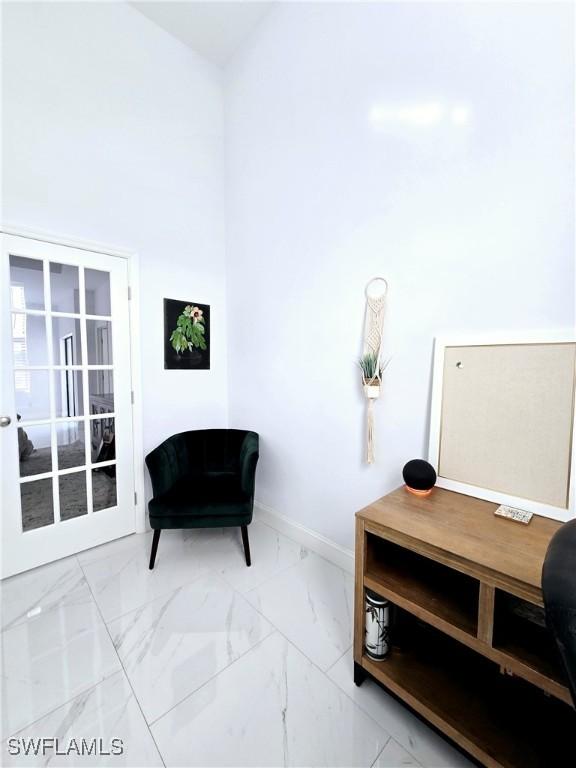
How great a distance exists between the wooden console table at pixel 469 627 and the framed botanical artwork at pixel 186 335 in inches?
76.1

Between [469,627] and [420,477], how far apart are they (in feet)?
1.68

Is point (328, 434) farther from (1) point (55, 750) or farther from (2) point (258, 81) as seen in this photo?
(2) point (258, 81)

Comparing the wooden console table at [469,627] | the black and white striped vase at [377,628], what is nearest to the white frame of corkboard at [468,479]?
the wooden console table at [469,627]

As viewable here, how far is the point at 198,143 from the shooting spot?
2.58 m

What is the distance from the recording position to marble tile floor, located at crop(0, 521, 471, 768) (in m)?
1.06

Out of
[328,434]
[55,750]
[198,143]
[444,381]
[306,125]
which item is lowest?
[55,750]

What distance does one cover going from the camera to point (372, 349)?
1.73 meters

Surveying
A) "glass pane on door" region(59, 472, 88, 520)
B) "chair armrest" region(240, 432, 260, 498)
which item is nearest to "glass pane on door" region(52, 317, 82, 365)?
"glass pane on door" region(59, 472, 88, 520)

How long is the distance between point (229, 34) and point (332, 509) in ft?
11.8

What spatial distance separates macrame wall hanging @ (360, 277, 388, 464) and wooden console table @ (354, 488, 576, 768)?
0.46m

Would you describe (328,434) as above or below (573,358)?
below

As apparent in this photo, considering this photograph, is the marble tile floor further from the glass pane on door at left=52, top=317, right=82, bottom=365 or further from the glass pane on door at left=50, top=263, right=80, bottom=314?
the glass pane on door at left=50, top=263, right=80, bottom=314

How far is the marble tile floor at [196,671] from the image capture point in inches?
41.8

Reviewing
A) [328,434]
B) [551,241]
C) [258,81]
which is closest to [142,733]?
[328,434]
